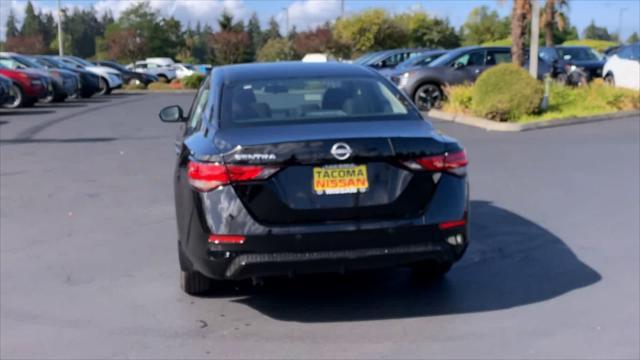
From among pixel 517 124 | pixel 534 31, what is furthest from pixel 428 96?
pixel 517 124

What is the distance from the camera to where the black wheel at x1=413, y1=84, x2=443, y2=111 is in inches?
802

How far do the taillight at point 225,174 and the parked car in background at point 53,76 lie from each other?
20979mm

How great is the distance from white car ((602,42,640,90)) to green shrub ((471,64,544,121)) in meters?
7.09

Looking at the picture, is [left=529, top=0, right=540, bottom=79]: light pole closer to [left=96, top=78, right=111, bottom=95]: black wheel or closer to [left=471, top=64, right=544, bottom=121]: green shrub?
[left=471, top=64, right=544, bottom=121]: green shrub

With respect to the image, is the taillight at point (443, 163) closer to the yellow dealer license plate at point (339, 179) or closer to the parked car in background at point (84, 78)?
the yellow dealer license plate at point (339, 179)

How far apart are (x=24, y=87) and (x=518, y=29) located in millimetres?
13243

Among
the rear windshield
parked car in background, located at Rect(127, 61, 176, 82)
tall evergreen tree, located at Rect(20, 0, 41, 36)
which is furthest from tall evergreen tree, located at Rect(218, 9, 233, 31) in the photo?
the rear windshield

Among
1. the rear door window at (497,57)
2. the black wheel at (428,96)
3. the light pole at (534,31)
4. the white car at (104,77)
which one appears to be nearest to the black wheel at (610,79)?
the rear door window at (497,57)

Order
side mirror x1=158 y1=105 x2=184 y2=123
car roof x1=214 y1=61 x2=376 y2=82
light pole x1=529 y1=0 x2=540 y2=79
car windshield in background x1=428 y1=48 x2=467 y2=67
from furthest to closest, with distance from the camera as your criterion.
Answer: car windshield in background x1=428 y1=48 x2=467 y2=67 → light pole x1=529 y1=0 x2=540 y2=79 → side mirror x1=158 y1=105 x2=184 y2=123 → car roof x1=214 y1=61 x2=376 y2=82

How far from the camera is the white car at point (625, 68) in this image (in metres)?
22.5

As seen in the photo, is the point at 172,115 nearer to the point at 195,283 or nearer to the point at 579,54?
the point at 195,283

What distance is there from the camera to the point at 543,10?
4441cm

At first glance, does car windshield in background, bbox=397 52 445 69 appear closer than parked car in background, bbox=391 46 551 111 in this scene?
No

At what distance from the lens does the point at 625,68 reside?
23094 mm
